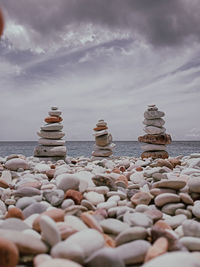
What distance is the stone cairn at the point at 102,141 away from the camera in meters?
8.95

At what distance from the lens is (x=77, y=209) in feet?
6.66

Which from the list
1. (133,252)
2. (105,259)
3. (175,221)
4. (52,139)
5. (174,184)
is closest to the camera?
(105,259)

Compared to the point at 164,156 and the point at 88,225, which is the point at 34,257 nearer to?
the point at 88,225

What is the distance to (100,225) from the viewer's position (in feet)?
5.72

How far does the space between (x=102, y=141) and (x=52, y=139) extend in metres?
1.63

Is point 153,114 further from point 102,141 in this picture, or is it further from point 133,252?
point 133,252

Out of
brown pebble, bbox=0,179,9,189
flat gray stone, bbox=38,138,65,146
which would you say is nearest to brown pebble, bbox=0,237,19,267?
brown pebble, bbox=0,179,9,189

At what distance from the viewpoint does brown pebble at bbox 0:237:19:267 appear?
1160 millimetres

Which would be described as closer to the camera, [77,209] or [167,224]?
[167,224]

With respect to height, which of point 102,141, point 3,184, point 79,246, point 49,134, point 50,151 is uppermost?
point 49,134

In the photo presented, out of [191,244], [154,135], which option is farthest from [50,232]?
[154,135]

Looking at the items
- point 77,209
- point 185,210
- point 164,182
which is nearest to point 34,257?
point 77,209

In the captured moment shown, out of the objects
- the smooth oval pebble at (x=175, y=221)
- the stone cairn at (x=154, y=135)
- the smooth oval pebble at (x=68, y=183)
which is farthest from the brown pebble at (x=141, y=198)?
the stone cairn at (x=154, y=135)

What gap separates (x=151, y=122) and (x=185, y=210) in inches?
246
